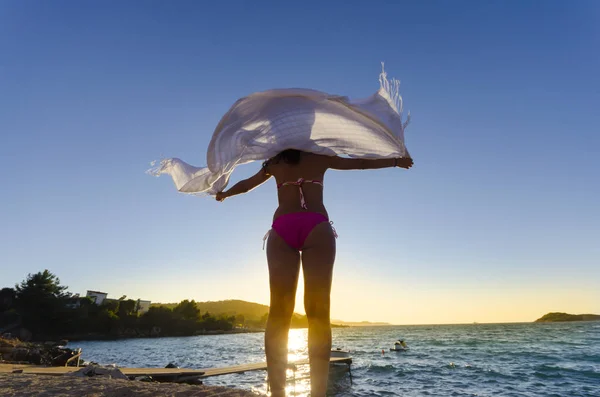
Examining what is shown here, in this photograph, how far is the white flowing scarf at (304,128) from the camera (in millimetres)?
3326

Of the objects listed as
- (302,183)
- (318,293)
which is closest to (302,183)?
(302,183)

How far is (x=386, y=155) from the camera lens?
3.44 m

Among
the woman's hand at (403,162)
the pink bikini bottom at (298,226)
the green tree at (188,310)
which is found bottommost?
the green tree at (188,310)

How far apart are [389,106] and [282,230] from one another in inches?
56.9

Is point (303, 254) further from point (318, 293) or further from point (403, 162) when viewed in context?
point (403, 162)

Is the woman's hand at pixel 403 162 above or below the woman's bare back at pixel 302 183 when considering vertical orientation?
above

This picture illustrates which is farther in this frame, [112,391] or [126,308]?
[126,308]

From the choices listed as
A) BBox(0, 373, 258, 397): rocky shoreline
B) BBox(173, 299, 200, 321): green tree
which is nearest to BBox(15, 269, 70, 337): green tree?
BBox(173, 299, 200, 321): green tree

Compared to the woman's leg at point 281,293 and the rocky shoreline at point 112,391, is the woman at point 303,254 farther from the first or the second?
the rocky shoreline at point 112,391

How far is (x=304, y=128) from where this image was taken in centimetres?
333

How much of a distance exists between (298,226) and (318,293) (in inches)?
21.1

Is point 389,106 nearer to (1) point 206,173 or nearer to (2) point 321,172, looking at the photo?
(2) point 321,172

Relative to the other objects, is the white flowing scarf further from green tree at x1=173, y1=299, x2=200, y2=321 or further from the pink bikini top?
green tree at x1=173, y1=299, x2=200, y2=321

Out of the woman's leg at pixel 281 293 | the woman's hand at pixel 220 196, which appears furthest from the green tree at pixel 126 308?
the woman's leg at pixel 281 293
